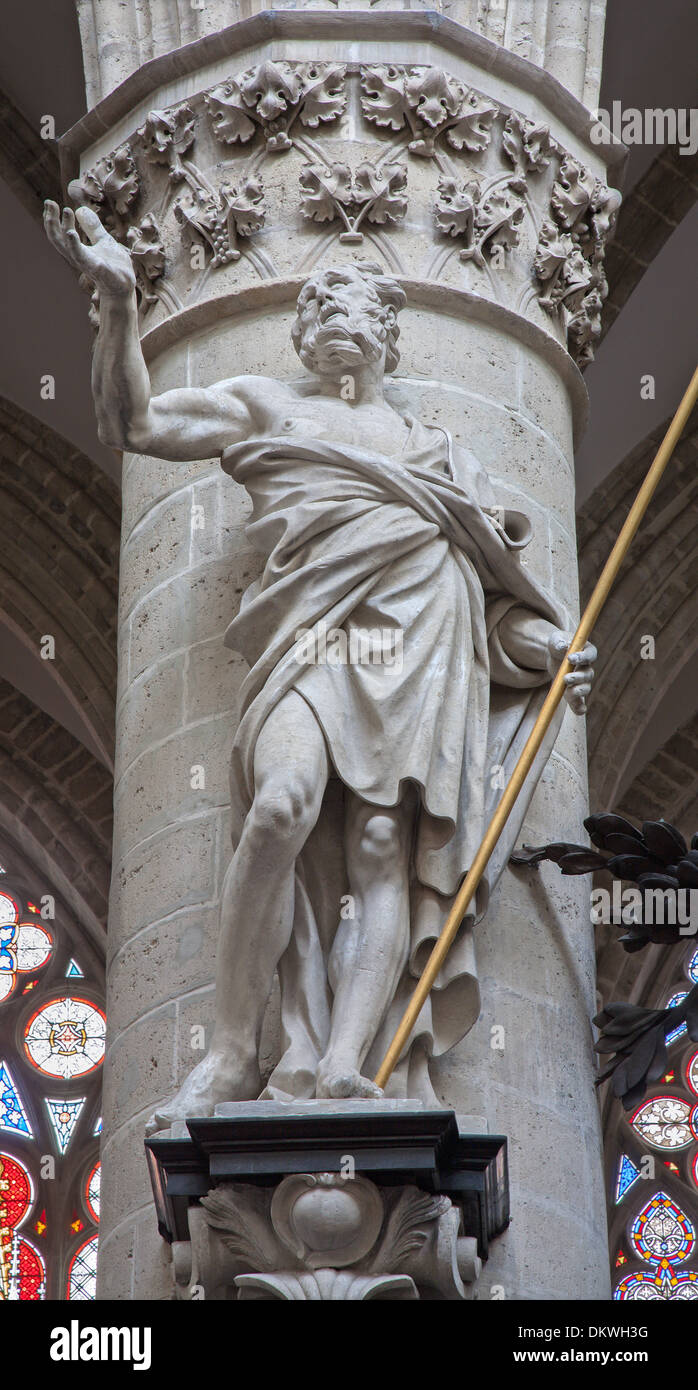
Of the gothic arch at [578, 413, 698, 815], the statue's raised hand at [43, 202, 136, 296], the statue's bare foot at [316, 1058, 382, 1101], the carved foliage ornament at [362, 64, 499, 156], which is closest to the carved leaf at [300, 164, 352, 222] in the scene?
the carved foliage ornament at [362, 64, 499, 156]

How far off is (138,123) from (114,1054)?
2985 millimetres

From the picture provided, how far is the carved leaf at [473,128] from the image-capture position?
23.5 feet

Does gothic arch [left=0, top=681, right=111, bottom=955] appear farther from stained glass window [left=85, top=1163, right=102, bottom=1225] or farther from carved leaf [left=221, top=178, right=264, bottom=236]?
carved leaf [left=221, top=178, right=264, bottom=236]

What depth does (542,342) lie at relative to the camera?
23.2 feet

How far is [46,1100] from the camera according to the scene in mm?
11750

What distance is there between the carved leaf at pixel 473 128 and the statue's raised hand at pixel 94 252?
5.57 ft

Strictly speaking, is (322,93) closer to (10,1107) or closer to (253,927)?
(253,927)

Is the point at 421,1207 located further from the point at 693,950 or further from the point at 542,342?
the point at 693,950

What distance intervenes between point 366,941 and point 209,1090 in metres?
0.50

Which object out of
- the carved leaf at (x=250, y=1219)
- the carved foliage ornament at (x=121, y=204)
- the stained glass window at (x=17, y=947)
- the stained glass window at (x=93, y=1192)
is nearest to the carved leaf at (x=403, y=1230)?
the carved leaf at (x=250, y=1219)

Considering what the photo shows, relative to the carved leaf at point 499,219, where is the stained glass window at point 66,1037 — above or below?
below

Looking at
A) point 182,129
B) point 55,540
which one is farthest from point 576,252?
point 55,540

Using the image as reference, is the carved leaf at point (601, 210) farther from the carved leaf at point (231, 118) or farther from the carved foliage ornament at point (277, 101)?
the carved leaf at point (231, 118)
